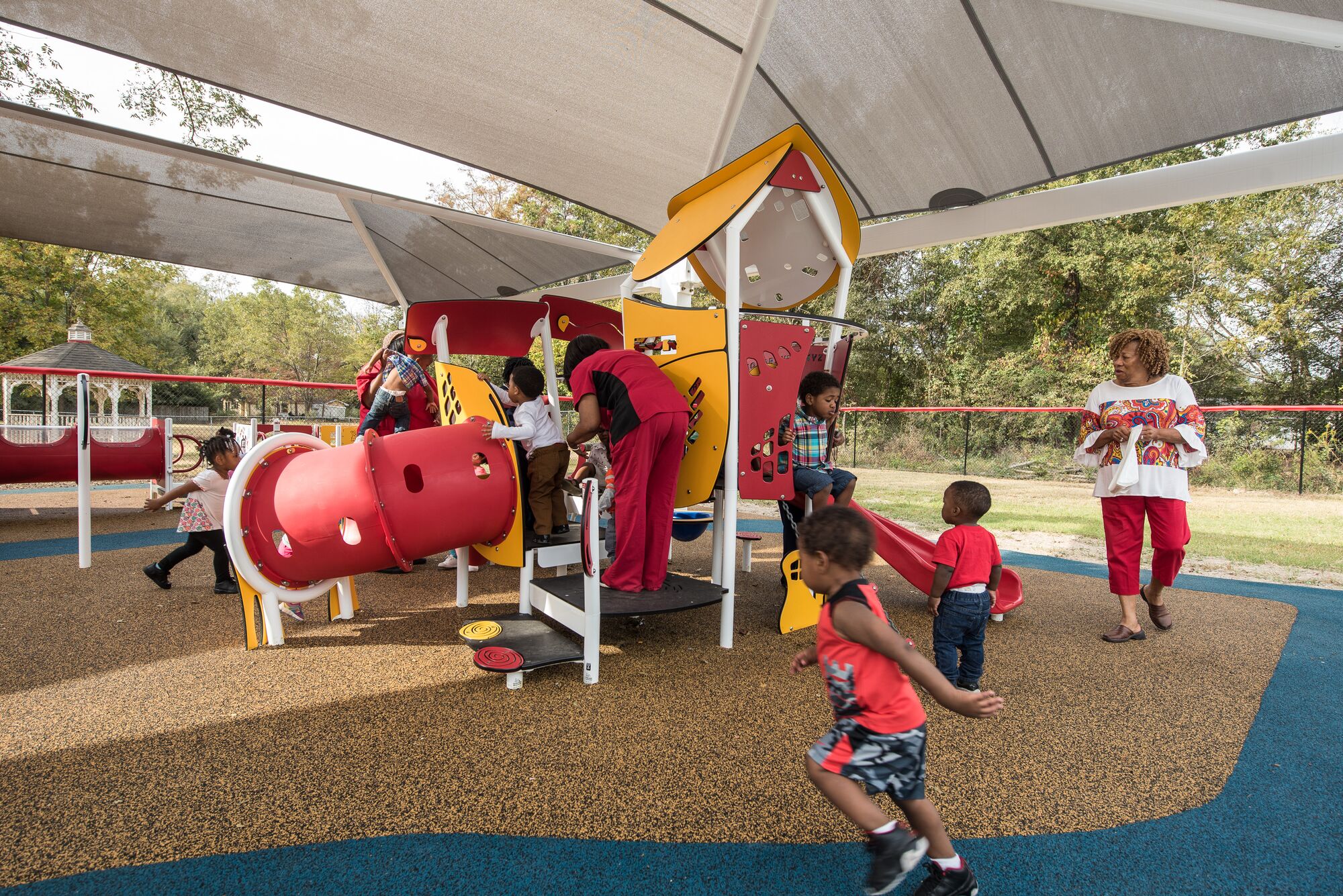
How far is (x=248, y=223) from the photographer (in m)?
8.20

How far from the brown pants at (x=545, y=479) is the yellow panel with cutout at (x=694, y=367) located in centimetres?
86

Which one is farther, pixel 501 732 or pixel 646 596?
pixel 646 596

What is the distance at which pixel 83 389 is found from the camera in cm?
538

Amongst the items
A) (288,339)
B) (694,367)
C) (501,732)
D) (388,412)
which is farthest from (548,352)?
(288,339)

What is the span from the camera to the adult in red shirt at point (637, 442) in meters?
3.78

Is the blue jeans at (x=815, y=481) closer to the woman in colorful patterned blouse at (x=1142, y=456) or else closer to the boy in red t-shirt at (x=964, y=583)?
the boy in red t-shirt at (x=964, y=583)

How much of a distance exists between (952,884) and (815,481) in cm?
273

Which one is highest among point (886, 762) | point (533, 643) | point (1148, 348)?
point (1148, 348)

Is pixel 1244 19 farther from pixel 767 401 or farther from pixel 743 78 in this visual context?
pixel 767 401

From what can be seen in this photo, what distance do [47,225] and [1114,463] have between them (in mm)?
11761

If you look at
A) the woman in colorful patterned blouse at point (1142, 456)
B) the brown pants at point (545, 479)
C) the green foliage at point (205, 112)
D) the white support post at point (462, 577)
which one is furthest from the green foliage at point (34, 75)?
the woman in colorful patterned blouse at point (1142, 456)

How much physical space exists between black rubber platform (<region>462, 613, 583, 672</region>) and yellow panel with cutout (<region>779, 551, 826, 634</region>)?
1.41 metres

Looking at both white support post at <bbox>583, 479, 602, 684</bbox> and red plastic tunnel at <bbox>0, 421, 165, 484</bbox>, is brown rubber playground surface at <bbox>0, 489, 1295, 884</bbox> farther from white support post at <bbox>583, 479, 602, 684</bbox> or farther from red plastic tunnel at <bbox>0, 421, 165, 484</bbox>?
red plastic tunnel at <bbox>0, 421, 165, 484</bbox>

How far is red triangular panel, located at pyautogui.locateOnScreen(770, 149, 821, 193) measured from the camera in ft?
13.6
